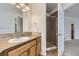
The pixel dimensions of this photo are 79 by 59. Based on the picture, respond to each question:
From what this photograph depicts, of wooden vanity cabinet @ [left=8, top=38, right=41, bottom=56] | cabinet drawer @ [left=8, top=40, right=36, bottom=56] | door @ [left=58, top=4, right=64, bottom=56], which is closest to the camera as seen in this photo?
cabinet drawer @ [left=8, top=40, right=36, bottom=56]

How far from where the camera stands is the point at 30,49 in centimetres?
173

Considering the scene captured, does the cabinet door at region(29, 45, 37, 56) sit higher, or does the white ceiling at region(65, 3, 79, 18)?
the white ceiling at region(65, 3, 79, 18)

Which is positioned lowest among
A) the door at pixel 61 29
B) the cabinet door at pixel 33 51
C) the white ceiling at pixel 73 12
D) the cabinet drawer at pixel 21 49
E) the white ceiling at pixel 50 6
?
the cabinet door at pixel 33 51

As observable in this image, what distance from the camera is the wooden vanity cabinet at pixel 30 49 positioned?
1.45 metres

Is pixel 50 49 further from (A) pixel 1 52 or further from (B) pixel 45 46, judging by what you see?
(A) pixel 1 52

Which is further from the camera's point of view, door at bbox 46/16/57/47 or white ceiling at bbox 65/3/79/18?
door at bbox 46/16/57/47

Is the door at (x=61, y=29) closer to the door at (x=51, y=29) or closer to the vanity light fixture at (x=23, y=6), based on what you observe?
the door at (x=51, y=29)

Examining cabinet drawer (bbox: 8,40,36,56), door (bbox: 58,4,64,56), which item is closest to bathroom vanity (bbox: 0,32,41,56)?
cabinet drawer (bbox: 8,40,36,56)

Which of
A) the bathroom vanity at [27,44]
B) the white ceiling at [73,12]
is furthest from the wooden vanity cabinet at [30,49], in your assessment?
the white ceiling at [73,12]

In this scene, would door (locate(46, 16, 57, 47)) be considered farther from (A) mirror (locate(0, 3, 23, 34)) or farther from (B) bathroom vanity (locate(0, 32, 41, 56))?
(A) mirror (locate(0, 3, 23, 34))

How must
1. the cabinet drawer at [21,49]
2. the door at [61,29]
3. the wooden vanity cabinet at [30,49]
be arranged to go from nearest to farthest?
the cabinet drawer at [21,49] < the wooden vanity cabinet at [30,49] < the door at [61,29]

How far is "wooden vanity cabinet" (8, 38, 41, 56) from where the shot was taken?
57.3 inches

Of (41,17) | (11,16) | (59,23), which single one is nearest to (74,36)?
(59,23)

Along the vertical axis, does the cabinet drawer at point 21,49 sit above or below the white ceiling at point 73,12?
below
